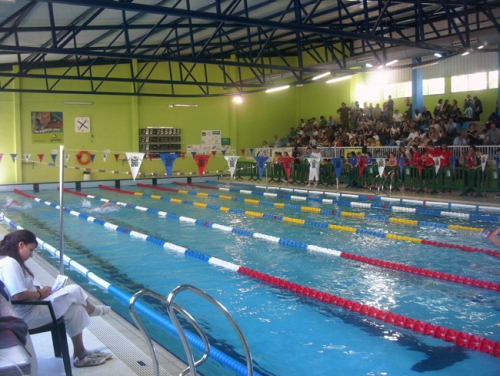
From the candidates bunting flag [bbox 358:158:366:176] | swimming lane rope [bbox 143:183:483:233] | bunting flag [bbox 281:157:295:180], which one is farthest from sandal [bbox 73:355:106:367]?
bunting flag [bbox 281:157:295:180]

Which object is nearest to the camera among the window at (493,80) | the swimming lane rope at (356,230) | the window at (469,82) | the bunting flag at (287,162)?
the swimming lane rope at (356,230)

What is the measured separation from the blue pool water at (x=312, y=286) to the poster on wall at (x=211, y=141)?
44.3 ft

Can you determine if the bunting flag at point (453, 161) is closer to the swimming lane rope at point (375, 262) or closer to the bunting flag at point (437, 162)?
the bunting flag at point (437, 162)

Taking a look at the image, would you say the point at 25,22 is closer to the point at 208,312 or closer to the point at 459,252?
the point at 208,312

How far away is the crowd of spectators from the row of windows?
2.87 ft

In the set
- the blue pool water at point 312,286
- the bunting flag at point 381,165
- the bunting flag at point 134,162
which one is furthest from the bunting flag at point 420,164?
the bunting flag at point 134,162

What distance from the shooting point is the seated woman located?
3.43 metres

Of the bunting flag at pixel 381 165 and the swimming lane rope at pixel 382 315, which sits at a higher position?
the bunting flag at pixel 381 165

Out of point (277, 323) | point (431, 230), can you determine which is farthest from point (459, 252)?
point (277, 323)

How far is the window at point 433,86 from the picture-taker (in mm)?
21859

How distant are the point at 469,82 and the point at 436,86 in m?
1.55

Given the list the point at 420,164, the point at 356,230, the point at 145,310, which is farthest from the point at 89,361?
the point at 420,164

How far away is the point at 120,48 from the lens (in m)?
17.3

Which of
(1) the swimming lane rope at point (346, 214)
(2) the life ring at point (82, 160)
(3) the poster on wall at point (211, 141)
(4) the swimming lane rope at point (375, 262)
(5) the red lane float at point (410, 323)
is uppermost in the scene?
(3) the poster on wall at point (211, 141)
